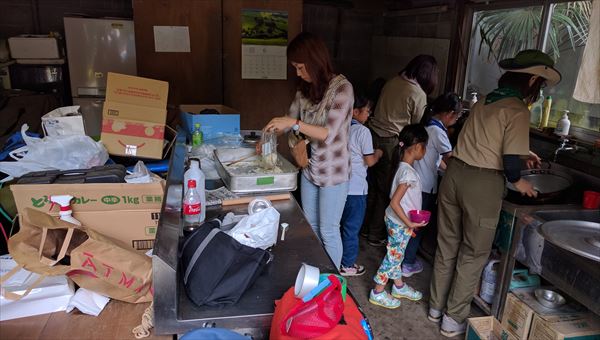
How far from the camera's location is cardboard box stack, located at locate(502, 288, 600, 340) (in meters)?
1.96

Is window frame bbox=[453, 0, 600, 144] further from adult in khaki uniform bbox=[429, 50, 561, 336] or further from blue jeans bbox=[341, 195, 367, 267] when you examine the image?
blue jeans bbox=[341, 195, 367, 267]

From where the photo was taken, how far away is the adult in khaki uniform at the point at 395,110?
10.2ft

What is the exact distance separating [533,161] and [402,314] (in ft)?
3.97

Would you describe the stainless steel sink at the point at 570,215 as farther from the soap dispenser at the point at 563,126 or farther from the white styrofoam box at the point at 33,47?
the white styrofoam box at the point at 33,47

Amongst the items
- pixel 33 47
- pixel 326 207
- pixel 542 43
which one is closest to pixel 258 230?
pixel 326 207

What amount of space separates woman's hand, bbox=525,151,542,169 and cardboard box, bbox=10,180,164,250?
2101mm

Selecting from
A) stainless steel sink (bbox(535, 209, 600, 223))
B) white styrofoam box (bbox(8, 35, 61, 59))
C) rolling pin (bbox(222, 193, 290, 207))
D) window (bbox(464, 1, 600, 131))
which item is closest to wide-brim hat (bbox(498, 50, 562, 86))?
window (bbox(464, 1, 600, 131))

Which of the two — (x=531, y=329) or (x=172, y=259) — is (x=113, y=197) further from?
(x=531, y=329)

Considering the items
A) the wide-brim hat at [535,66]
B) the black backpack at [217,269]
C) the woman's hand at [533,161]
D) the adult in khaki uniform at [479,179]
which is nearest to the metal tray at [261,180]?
the black backpack at [217,269]

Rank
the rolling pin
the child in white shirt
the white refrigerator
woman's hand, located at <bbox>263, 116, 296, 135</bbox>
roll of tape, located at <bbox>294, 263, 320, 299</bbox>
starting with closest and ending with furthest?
roll of tape, located at <bbox>294, 263, 320, 299</bbox> → the rolling pin → woman's hand, located at <bbox>263, 116, 296, 135</bbox> → the child in white shirt → the white refrigerator

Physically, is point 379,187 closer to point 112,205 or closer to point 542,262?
point 542,262

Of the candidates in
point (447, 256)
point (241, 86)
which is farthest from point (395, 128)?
point (241, 86)

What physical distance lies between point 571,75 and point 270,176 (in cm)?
200

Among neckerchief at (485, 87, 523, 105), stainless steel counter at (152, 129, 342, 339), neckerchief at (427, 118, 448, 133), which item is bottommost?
stainless steel counter at (152, 129, 342, 339)
